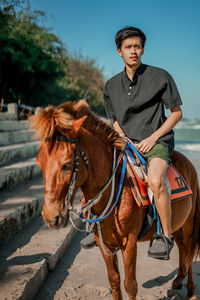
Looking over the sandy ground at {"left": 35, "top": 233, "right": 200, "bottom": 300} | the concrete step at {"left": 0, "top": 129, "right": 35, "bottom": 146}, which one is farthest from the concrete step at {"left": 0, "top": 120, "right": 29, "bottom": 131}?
the sandy ground at {"left": 35, "top": 233, "right": 200, "bottom": 300}

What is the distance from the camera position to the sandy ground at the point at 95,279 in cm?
293

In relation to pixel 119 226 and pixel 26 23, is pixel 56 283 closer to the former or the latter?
pixel 119 226

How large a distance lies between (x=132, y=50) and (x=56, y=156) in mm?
1482

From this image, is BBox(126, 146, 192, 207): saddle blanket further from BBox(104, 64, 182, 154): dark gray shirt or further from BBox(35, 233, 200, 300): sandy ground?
BBox(35, 233, 200, 300): sandy ground

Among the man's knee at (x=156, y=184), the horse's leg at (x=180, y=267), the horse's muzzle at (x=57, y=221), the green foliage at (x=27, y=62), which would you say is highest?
the green foliage at (x=27, y=62)

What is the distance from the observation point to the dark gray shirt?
8.20 feet

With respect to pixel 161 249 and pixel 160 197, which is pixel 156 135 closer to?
pixel 160 197

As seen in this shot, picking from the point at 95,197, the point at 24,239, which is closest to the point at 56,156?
the point at 95,197

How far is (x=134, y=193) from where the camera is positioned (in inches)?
89.7

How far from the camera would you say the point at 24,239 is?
3.60m

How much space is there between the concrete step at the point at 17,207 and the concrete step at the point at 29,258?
14cm

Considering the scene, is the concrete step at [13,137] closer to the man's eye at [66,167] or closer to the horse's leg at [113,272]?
the horse's leg at [113,272]

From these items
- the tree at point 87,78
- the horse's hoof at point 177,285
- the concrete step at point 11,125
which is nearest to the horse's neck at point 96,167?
the horse's hoof at point 177,285

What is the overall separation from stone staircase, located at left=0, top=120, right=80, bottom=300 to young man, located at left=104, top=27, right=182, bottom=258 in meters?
1.05
